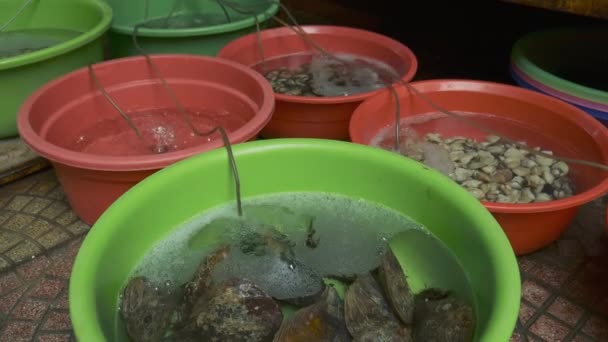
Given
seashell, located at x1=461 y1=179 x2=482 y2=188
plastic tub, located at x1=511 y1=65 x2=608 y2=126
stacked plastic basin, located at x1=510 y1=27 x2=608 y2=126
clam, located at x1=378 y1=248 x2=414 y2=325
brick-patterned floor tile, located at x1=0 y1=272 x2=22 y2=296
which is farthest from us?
A: stacked plastic basin, located at x1=510 y1=27 x2=608 y2=126

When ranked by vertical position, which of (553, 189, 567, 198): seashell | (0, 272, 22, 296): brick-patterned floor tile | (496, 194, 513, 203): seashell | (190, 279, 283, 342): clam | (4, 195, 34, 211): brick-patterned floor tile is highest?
(190, 279, 283, 342): clam

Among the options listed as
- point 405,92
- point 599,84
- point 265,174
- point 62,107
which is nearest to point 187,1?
point 62,107

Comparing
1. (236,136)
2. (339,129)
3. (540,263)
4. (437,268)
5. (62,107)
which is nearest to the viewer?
(437,268)

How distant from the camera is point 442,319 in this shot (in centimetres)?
69

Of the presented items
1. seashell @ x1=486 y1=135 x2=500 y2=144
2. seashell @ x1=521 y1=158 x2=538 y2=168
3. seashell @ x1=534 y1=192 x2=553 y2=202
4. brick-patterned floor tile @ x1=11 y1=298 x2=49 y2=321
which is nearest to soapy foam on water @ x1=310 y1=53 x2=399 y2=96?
seashell @ x1=486 y1=135 x2=500 y2=144

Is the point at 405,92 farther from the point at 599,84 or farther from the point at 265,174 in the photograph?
the point at 599,84

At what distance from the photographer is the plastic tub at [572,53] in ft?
5.03

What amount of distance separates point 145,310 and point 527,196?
2.75 ft

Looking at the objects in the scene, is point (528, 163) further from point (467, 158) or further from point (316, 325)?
point (316, 325)

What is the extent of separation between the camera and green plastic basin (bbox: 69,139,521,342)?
23.9 inches

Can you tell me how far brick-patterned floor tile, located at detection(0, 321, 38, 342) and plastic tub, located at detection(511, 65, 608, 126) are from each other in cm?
127

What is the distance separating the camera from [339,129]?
4.62 feet

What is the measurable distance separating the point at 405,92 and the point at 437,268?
0.62 m

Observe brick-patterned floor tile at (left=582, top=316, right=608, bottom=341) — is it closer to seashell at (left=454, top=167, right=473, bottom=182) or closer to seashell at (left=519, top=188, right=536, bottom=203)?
seashell at (left=519, top=188, right=536, bottom=203)
